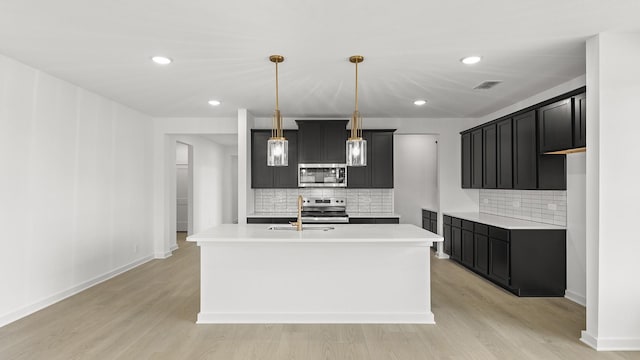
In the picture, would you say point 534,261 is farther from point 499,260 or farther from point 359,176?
point 359,176

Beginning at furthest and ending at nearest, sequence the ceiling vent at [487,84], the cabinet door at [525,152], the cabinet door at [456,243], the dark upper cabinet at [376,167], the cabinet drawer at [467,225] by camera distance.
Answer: the dark upper cabinet at [376,167] → the cabinet door at [456,243] → the cabinet drawer at [467,225] → the cabinet door at [525,152] → the ceiling vent at [487,84]

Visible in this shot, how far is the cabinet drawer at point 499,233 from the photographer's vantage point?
4567mm

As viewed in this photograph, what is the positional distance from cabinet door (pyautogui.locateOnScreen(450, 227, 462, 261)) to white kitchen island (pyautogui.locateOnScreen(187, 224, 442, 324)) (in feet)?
8.54

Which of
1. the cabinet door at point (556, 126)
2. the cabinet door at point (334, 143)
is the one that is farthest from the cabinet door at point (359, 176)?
the cabinet door at point (556, 126)

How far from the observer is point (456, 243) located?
20.4ft

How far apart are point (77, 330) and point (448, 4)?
418 cm

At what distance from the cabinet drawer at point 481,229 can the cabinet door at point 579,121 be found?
1.68 m

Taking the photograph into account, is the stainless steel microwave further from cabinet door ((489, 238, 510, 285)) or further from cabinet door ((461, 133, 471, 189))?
cabinet door ((489, 238, 510, 285))

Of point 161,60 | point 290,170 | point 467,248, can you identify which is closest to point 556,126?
point 467,248

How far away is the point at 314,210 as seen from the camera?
666 cm

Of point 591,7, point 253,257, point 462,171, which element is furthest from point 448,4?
point 462,171

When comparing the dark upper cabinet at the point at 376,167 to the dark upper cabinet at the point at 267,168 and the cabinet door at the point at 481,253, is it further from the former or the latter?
the cabinet door at the point at 481,253

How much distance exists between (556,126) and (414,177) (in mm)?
4328

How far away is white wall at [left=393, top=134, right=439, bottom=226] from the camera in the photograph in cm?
831
